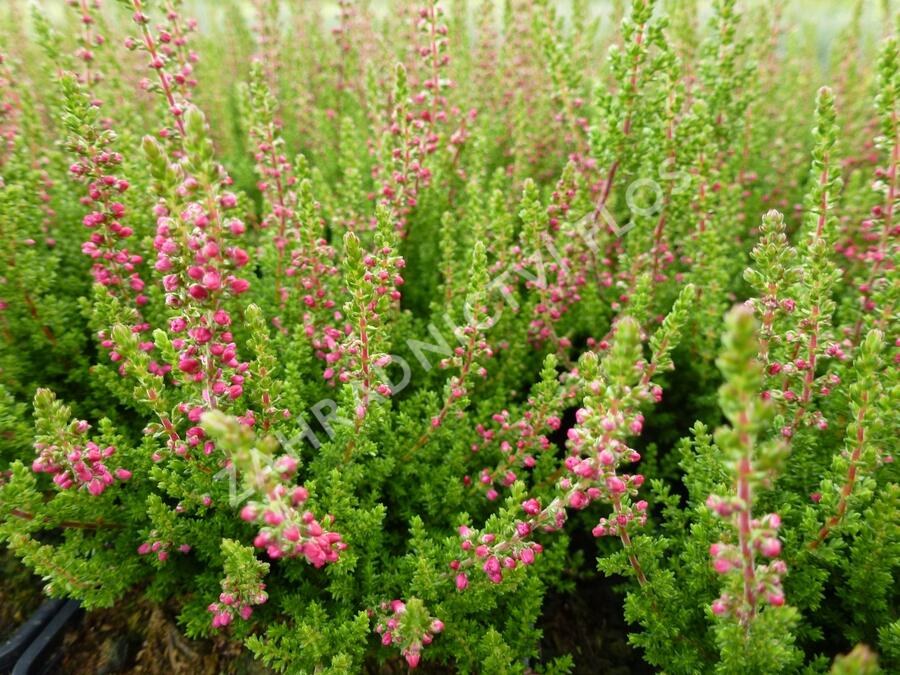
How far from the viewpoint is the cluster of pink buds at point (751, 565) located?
1474 mm

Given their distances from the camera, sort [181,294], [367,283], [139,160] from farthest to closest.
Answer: [139,160], [367,283], [181,294]

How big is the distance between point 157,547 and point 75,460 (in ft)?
1.82

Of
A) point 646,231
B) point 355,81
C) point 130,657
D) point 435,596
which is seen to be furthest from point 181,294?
point 355,81

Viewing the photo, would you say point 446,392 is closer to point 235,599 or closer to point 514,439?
point 514,439

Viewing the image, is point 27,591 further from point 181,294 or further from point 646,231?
point 646,231

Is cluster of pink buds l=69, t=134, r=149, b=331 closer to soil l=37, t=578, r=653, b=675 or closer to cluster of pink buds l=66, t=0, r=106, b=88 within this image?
cluster of pink buds l=66, t=0, r=106, b=88

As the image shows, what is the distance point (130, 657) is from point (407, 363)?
6.62 feet

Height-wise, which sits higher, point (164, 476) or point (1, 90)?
point (1, 90)

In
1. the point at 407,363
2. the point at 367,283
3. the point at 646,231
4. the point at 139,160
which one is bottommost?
the point at 407,363

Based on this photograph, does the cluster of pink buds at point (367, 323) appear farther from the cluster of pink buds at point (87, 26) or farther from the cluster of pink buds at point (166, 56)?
the cluster of pink buds at point (87, 26)

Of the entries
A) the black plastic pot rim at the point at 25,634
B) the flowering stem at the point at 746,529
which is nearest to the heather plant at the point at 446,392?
the flowering stem at the point at 746,529

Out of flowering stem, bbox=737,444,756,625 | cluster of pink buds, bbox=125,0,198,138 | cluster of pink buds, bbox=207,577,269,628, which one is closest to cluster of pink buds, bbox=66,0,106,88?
cluster of pink buds, bbox=125,0,198,138

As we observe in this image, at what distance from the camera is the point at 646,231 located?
3545 mm

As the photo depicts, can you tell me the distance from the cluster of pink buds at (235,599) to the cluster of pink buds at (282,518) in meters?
0.56
